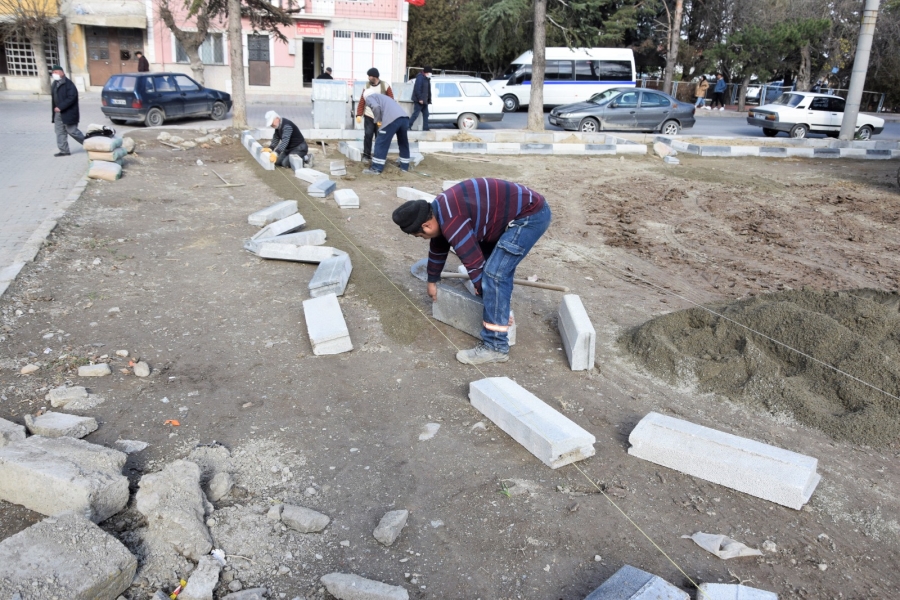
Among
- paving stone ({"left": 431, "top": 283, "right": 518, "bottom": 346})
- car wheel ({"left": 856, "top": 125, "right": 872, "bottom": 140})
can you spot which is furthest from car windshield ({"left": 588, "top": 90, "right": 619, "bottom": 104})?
paving stone ({"left": 431, "top": 283, "right": 518, "bottom": 346})

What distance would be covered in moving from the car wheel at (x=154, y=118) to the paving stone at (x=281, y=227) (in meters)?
12.2

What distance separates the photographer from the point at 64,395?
175 inches

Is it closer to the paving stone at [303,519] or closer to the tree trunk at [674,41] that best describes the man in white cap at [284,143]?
the paving stone at [303,519]

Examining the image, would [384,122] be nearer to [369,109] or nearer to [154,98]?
[369,109]

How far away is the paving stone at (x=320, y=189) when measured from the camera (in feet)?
33.3

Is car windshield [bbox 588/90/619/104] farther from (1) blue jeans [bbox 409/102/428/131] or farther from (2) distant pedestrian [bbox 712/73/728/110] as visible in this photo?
(2) distant pedestrian [bbox 712/73/728/110]

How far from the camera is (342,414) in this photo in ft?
14.8

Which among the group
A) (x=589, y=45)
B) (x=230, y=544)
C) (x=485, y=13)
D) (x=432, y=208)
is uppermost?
(x=485, y=13)

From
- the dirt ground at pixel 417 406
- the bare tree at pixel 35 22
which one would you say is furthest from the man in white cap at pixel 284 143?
the bare tree at pixel 35 22

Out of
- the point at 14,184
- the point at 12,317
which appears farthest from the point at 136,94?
the point at 12,317

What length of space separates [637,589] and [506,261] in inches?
99.0

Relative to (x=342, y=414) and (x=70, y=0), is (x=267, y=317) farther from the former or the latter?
(x=70, y=0)

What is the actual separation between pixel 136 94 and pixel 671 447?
17.8 meters

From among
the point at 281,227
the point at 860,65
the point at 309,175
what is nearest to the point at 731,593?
the point at 281,227
